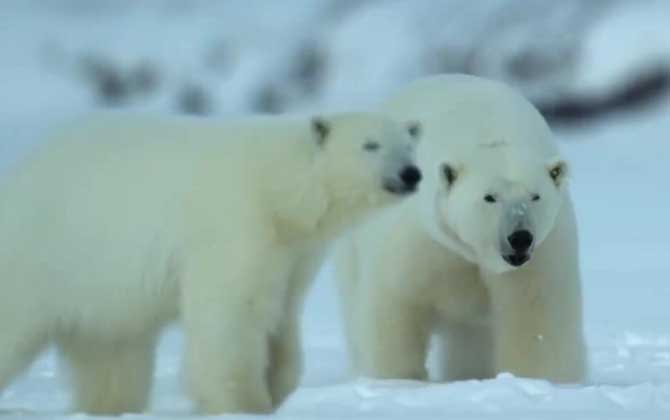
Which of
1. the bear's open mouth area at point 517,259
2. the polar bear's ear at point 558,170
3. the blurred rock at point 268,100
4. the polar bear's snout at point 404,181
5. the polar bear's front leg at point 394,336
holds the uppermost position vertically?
the blurred rock at point 268,100

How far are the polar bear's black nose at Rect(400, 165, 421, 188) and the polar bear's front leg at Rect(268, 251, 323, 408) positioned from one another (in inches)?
15.6

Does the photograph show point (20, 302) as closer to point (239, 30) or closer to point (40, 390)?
point (40, 390)

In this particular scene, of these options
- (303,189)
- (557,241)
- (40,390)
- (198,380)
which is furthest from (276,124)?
(40,390)

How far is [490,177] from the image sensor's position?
5.82 meters

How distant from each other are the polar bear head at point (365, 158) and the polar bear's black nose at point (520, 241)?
2.02 feet

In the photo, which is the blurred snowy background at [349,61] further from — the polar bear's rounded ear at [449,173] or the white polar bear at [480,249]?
the polar bear's rounded ear at [449,173]

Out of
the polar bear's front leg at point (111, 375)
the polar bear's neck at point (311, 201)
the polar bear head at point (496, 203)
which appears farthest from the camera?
the polar bear head at point (496, 203)

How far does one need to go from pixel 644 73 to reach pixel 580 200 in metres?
4.06

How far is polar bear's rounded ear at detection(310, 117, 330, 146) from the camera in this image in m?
5.10

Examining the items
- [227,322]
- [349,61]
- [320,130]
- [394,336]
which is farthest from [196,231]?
[349,61]

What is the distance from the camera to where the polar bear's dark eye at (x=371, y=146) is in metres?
5.04

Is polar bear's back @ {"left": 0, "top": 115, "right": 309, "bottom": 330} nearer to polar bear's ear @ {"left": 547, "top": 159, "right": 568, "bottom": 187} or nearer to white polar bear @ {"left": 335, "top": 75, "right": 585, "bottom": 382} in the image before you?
white polar bear @ {"left": 335, "top": 75, "right": 585, "bottom": 382}

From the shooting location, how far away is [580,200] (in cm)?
1355

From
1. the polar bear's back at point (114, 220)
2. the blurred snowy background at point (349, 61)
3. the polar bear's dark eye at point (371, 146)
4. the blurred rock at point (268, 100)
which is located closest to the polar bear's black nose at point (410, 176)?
the polar bear's dark eye at point (371, 146)
